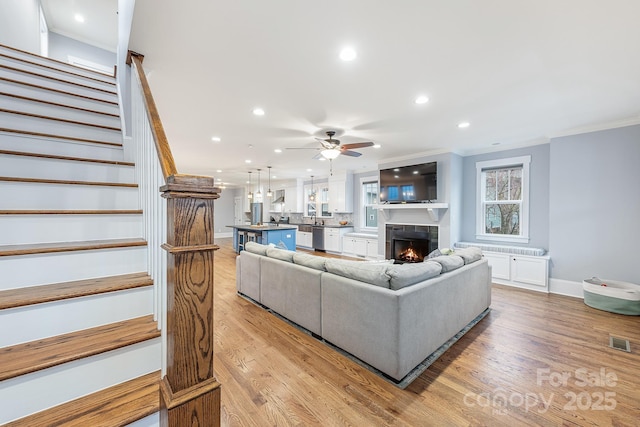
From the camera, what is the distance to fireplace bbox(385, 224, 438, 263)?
18.3 feet

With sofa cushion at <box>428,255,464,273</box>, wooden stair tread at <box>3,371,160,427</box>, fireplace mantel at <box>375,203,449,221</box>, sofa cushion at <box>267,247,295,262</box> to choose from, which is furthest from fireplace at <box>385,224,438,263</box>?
wooden stair tread at <box>3,371,160,427</box>

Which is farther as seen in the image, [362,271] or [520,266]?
[520,266]

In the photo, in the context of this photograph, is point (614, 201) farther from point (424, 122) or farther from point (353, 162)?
point (353, 162)

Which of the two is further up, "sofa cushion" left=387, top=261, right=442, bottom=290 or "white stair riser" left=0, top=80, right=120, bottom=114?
"white stair riser" left=0, top=80, right=120, bottom=114

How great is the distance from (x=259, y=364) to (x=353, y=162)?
543cm

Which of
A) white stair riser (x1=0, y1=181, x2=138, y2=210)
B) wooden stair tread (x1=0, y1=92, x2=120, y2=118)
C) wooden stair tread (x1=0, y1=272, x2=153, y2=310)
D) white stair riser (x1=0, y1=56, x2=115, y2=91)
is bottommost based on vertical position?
wooden stair tread (x1=0, y1=272, x2=153, y2=310)

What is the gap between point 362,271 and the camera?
7.88 feet

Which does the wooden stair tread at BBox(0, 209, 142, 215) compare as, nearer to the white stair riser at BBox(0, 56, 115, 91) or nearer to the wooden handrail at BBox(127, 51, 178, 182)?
the wooden handrail at BBox(127, 51, 178, 182)

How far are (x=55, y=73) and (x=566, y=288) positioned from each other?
7.72 m

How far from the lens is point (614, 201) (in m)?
3.71

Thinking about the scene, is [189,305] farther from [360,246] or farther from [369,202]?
[369,202]

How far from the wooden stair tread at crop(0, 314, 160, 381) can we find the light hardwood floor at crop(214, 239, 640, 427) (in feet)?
3.16

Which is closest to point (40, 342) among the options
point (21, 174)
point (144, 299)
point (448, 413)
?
point (144, 299)

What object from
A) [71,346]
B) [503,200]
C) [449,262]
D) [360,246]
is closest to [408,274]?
[449,262]
